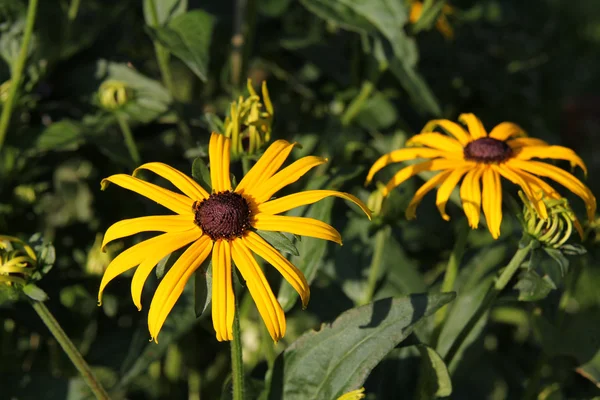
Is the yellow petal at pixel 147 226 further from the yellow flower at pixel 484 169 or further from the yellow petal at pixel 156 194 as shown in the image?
the yellow flower at pixel 484 169

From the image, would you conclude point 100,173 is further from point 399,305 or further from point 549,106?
point 549,106

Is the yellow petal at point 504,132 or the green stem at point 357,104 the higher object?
the green stem at point 357,104

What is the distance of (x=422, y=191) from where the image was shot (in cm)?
105

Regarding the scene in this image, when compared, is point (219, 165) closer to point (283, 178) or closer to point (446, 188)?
point (283, 178)

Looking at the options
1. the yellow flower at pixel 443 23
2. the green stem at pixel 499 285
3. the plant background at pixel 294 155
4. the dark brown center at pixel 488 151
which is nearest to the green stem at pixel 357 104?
the plant background at pixel 294 155

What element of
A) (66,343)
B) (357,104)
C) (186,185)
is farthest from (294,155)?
(66,343)

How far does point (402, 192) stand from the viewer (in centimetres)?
128

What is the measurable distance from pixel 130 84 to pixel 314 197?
603 mm

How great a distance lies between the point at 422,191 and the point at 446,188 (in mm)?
32

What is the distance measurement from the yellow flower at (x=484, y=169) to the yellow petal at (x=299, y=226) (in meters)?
0.22

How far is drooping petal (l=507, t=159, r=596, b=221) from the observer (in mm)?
1038

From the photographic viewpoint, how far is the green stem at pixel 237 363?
858 millimetres

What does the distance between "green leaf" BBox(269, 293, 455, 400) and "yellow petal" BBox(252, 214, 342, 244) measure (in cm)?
15

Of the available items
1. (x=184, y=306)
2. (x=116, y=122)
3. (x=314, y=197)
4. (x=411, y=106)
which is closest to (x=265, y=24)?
(x=411, y=106)
